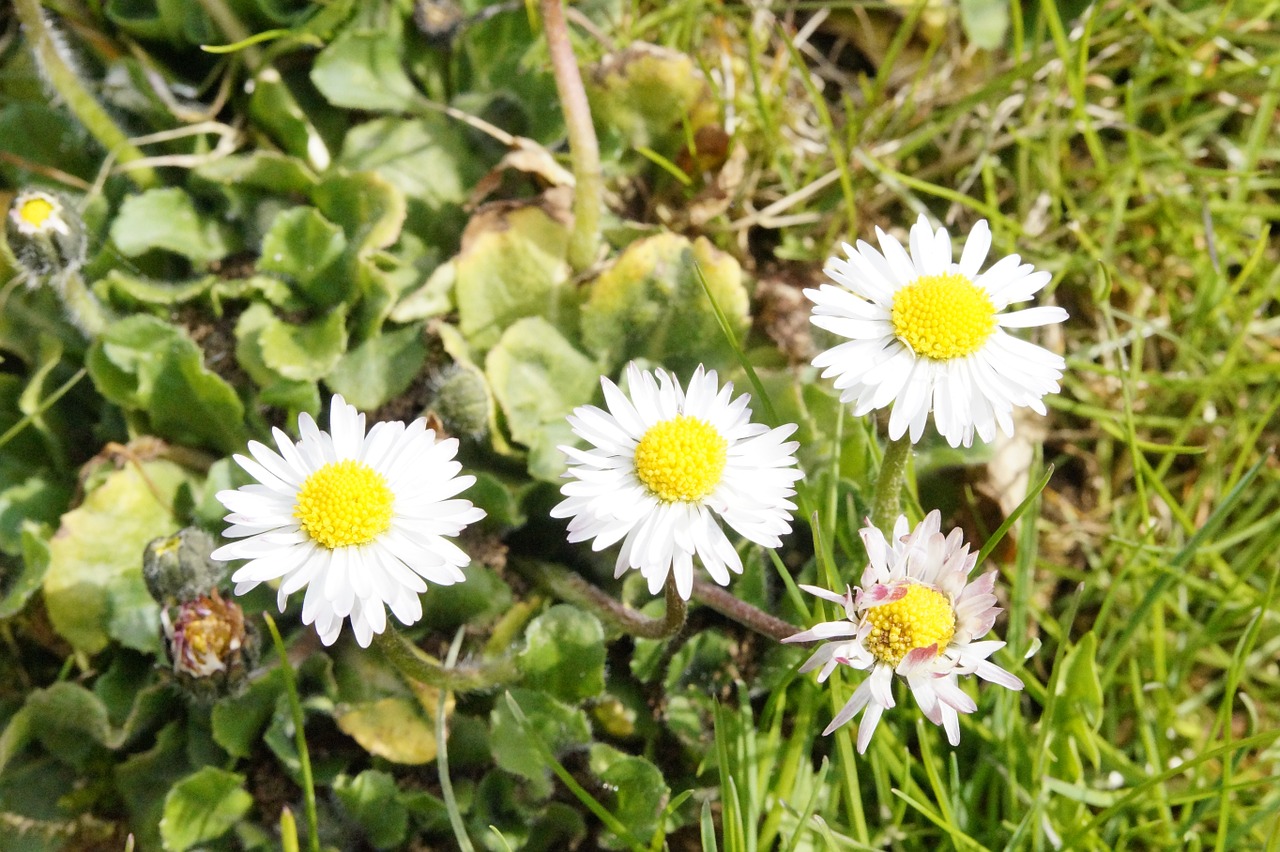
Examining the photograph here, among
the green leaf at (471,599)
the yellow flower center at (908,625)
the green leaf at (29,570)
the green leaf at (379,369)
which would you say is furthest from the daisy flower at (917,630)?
the green leaf at (29,570)

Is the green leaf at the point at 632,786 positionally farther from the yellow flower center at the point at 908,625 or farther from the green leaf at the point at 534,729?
the yellow flower center at the point at 908,625

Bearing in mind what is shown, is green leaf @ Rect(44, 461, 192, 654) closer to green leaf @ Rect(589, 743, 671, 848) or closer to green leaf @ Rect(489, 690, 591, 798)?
green leaf @ Rect(489, 690, 591, 798)

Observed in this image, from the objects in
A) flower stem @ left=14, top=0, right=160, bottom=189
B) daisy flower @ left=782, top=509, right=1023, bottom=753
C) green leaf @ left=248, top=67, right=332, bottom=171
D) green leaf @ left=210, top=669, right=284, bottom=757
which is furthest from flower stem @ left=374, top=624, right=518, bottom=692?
flower stem @ left=14, top=0, right=160, bottom=189

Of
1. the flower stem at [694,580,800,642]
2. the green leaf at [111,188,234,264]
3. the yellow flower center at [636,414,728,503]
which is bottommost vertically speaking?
the flower stem at [694,580,800,642]

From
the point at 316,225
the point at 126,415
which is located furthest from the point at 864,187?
the point at 126,415

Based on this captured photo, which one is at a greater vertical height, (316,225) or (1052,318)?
(1052,318)

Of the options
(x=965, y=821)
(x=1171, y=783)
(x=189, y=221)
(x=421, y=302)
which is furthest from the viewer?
(x=189, y=221)

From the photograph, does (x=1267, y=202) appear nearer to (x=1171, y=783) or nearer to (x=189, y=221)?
(x=1171, y=783)
